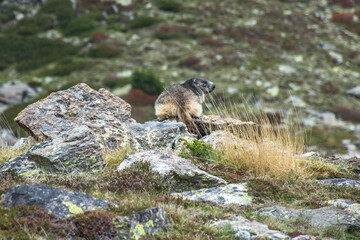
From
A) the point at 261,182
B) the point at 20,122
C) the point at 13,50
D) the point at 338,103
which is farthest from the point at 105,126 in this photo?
the point at 13,50

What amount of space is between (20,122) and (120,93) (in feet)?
60.7

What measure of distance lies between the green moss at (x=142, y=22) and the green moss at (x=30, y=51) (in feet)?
21.4

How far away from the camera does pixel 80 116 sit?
10602 millimetres

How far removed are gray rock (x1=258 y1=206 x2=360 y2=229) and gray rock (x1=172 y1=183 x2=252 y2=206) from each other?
554mm

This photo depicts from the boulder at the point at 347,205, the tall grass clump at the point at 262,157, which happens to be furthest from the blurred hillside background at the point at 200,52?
the boulder at the point at 347,205

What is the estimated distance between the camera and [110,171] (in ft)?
26.6

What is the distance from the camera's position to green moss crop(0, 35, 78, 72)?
3516 cm

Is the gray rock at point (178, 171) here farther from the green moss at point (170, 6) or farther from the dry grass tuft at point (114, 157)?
the green moss at point (170, 6)

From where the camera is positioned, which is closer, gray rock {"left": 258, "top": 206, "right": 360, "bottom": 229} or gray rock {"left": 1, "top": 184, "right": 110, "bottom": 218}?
gray rock {"left": 1, "top": 184, "right": 110, "bottom": 218}

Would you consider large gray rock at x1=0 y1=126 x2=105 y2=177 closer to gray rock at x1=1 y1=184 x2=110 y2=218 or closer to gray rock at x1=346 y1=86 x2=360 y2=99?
gray rock at x1=1 y1=184 x2=110 y2=218

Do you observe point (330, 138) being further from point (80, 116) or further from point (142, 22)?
point (142, 22)

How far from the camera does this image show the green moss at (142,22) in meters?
39.9

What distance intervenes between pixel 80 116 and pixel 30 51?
95.8 feet

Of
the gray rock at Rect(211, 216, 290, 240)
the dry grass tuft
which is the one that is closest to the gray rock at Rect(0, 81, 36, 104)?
the dry grass tuft
